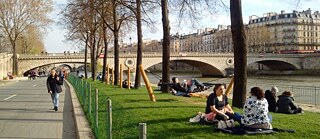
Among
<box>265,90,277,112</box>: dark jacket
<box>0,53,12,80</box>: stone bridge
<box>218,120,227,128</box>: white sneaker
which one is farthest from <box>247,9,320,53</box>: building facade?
<box>218,120,227,128</box>: white sneaker

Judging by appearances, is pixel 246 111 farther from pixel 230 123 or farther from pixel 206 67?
pixel 206 67

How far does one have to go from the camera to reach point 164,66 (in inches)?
666

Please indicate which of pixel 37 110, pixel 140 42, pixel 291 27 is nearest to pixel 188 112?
pixel 37 110

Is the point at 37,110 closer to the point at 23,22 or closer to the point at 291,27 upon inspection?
the point at 23,22

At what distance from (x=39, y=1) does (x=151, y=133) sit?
Result: 48534mm

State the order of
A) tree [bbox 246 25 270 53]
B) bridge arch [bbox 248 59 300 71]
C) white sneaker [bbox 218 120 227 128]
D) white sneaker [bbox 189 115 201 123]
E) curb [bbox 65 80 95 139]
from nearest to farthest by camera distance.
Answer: white sneaker [bbox 218 120 227 128]
curb [bbox 65 80 95 139]
white sneaker [bbox 189 115 201 123]
bridge arch [bbox 248 59 300 71]
tree [bbox 246 25 270 53]

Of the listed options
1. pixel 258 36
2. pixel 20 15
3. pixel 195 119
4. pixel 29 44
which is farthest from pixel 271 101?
pixel 258 36

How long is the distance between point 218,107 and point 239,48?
3007mm

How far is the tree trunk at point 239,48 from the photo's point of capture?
10.9 m

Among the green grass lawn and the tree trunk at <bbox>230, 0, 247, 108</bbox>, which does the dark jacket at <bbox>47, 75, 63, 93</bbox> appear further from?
the tree trunk at <bbox>230, 0, 247, 108</bbox>

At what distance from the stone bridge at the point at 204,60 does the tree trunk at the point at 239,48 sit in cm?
5462

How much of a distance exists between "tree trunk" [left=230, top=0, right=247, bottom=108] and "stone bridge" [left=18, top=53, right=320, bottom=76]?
54.6 m

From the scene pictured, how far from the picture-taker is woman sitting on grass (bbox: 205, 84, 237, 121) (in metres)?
8.10

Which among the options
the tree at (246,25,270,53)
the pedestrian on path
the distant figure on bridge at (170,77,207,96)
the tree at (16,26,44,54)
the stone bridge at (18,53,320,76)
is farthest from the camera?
the tree at (246,25,270,53)
